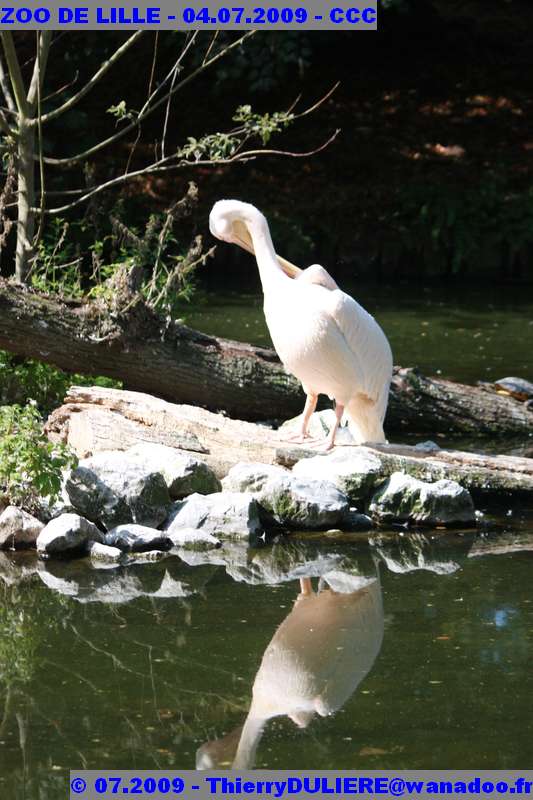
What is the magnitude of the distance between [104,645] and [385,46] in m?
18.2

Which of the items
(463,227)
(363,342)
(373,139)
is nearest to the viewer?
(363,342)

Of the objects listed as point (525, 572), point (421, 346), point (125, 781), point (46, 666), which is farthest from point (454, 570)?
point (421, 346)

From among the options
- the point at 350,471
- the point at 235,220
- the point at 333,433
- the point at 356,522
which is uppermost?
the point at 235,220

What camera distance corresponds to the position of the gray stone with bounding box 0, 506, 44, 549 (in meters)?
6.36

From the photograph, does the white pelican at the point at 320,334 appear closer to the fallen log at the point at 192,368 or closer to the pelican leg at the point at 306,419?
the pelican leg at the point at 306,419

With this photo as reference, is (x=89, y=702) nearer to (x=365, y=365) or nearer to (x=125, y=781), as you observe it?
(x=125, y=781)

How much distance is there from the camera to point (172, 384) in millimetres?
8312

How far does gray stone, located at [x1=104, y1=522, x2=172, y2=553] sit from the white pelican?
1309 mm

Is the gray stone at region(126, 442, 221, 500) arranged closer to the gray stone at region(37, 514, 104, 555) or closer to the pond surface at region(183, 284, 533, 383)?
the gray stone at region(37, 514, 104, 555)

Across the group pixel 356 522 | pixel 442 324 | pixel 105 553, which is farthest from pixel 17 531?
pixel 442 324

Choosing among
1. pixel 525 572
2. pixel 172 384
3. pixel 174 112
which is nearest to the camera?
pixel 525 572

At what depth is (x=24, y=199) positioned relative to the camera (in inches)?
356

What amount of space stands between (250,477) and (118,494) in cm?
72

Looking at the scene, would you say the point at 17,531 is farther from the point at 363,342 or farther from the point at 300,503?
the point at 363,342
